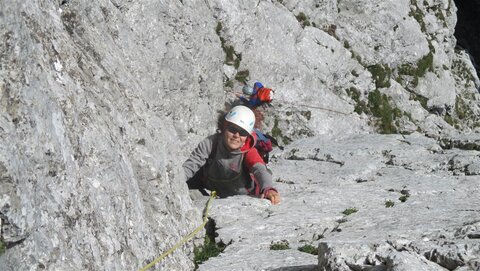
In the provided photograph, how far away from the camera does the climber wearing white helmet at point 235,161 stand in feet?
50.4

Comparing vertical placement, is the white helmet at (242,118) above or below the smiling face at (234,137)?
above

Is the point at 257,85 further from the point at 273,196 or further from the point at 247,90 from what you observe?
the point at 273,196

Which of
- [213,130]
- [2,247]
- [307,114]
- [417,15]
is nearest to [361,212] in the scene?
[213,130]

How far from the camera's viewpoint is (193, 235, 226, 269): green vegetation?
1201 cm

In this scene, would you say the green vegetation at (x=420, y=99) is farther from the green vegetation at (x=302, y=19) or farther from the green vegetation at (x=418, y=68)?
the green vegetation at (x=302, y=19)

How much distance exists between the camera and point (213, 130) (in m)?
22.2

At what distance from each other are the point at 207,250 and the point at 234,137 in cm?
358

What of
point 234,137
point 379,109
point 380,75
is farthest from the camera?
point 380,75

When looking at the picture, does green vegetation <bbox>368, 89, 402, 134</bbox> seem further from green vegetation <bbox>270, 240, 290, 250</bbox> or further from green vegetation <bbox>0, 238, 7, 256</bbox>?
green vegetation <bbox>0, 238, 7, 256</bbox>

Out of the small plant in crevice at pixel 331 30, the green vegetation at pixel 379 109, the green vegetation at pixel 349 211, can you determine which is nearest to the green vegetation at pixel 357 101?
the green vegetation at pixel 379 109

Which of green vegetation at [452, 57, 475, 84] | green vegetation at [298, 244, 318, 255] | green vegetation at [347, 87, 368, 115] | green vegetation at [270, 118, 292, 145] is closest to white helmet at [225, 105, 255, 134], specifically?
green vegetation at [298, 244, 318, 255]

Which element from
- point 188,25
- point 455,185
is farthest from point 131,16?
point 455,185

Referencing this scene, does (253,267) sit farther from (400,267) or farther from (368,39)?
(368,39)

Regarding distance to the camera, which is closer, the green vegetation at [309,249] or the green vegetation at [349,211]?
the green vegetation at [309,249]
